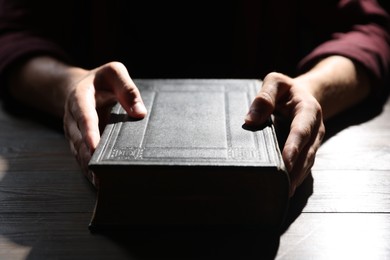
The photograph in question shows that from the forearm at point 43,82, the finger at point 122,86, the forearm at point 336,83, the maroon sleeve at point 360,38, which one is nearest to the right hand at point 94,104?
the finger at point 122,86

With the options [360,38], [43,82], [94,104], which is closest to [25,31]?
[43,82]

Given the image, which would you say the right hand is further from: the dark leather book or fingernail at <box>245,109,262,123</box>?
fingernail at <box>245,109,262,123</box>

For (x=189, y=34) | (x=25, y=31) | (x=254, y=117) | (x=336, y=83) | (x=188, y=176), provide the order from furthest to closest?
(x=189, y=34)
(x=25, y=31)
(x=336, y=83)
(x=254, y=117)
(x=188, y=176)

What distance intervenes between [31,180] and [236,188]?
0.36 metres

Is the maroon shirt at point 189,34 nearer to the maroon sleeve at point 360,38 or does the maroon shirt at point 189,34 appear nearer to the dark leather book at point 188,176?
the maroon sleeve at point 360,38

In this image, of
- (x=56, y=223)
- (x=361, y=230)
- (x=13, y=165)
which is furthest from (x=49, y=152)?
(x=361, y=230)

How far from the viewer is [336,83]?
3.09 ft

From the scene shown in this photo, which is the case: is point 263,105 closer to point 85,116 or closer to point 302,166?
point 302,166

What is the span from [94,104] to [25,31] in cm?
40

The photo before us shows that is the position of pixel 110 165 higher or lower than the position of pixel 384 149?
higher

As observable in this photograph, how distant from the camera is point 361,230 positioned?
2.02 feet

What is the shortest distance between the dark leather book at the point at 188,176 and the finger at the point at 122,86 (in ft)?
0.14

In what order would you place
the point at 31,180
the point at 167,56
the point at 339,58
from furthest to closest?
the point at 167,56, the point at 339,58, the point at 31,180

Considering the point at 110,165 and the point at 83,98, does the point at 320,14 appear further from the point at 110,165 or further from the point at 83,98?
the point at 110,165
